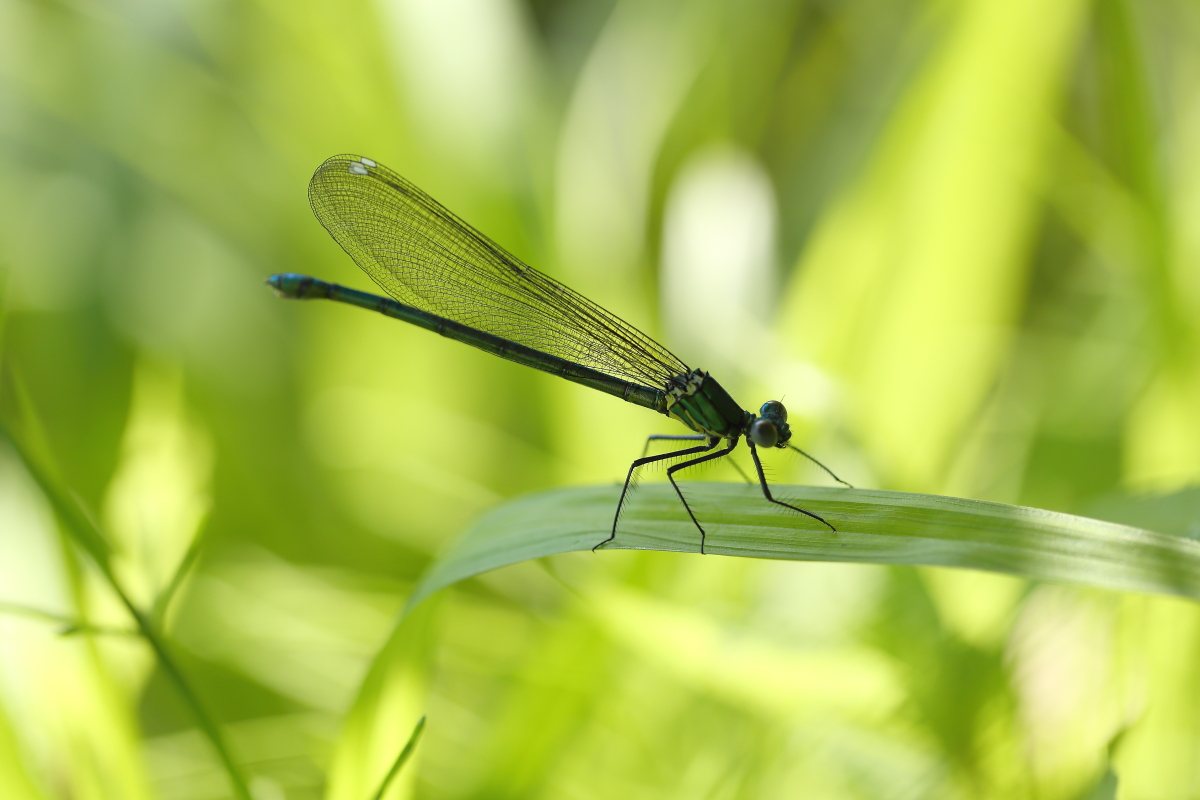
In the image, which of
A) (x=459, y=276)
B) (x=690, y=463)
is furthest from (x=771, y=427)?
(x=459, y=276)

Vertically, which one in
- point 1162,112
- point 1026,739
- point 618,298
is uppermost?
point 1162,112

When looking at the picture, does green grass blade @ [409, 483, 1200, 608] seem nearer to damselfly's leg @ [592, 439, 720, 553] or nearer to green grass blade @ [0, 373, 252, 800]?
damselfly's leg @ [592, 439, 720, 553]

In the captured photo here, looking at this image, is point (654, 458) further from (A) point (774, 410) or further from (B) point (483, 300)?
(B) point (483, 300)

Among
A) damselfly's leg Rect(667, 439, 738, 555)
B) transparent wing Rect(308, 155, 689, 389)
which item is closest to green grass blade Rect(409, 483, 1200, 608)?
damselfly's leg Rect(667, 439, 738, 555)

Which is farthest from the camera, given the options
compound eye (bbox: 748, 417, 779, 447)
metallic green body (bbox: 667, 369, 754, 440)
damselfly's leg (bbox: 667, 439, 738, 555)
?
metallic green body (bbox: 667, 369, 754, 440)

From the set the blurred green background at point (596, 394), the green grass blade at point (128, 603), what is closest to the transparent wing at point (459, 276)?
the blurred green background at point (596, 394)

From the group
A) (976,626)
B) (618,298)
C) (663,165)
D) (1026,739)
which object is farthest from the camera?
(663,165)

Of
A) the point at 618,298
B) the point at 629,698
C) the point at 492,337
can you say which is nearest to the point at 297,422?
the point at 492,337

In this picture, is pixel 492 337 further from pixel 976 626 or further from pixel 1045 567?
pixel 1045 567
